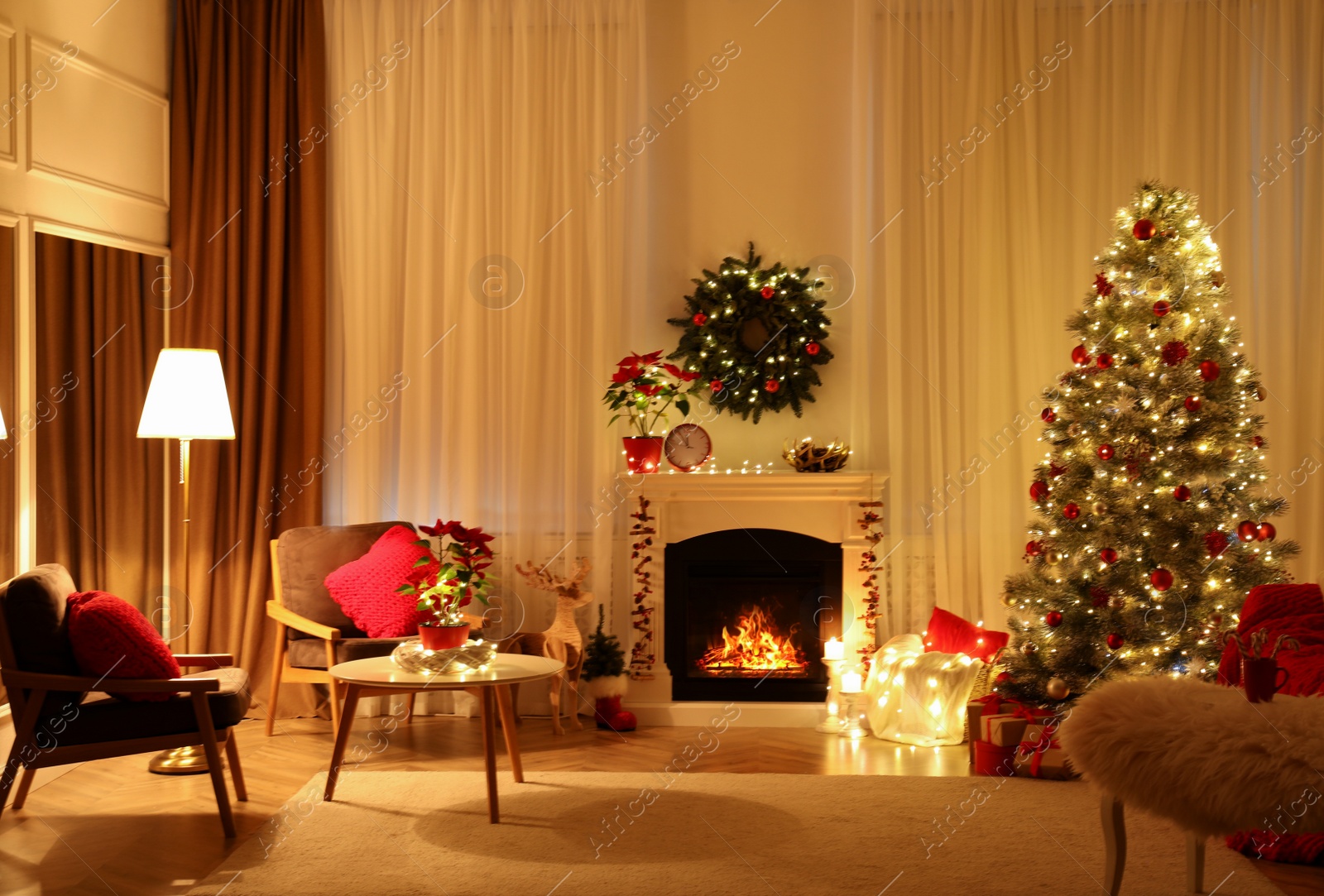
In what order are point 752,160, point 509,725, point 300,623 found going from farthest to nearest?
point 752,160 < point 300,623 < point 509,725

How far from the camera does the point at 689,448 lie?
5246 millimetres

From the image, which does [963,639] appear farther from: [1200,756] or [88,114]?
[88,114]

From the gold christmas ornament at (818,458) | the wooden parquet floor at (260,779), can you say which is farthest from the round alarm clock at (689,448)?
the wooden parquet floor at (260,779)

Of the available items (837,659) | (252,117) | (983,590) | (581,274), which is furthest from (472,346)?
(983,590)

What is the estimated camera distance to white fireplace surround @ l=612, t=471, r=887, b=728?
5.12 metres

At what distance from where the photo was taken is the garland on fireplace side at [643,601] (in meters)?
5.18

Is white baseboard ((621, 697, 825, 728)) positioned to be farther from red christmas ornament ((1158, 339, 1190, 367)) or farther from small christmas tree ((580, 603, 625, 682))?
red christmas ornament ((1158, 339, 1190, 367))

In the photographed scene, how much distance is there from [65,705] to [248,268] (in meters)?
Result: 2.62

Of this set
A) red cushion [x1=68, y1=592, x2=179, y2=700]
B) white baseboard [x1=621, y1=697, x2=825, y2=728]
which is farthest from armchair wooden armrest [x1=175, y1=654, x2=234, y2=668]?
white baseboard [x1=621, y1=697, x2=825, y2=728]

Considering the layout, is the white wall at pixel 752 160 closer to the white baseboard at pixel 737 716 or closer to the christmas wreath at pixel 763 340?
the christmas wreath at pixel 763 340

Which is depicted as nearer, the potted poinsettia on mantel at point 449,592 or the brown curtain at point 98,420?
the potted poinsettia on mantel at point 449,592

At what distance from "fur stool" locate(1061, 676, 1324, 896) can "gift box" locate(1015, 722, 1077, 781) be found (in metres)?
1.31

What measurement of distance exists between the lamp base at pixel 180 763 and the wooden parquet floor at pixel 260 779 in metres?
0.05

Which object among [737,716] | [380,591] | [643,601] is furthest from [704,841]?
[380,591]
